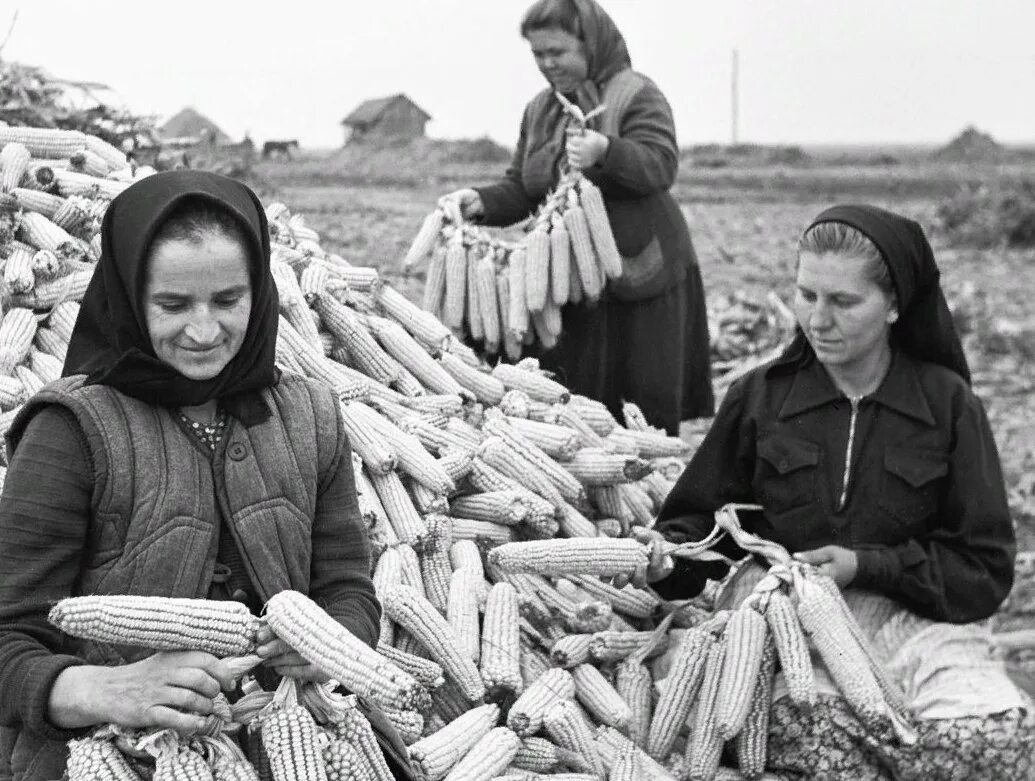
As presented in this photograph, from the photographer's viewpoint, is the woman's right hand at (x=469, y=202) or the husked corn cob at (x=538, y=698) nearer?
the husked corn cob at (x=538, y=698)

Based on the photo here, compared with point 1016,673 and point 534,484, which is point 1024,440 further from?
point 534,484

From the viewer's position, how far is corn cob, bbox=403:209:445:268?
6.56 meters

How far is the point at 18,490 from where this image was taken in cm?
266

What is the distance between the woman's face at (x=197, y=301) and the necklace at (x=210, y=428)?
155 mm

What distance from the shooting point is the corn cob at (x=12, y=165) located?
5.49 meters

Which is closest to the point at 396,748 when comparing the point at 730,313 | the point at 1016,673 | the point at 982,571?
the point at 982,571

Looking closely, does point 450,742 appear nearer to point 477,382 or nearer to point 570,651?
point 570,651

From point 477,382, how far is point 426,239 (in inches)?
56.5

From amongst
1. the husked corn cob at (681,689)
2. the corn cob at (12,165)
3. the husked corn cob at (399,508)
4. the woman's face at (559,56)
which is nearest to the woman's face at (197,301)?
the husked corn cob at (399,508)

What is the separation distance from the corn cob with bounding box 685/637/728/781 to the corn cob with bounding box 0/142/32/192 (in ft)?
11.6

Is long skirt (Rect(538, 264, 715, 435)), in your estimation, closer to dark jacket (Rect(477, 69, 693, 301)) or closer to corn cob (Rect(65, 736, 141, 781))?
dark jacket (Rect(477, 69, 693, 301))

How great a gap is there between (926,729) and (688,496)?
3.54 ft

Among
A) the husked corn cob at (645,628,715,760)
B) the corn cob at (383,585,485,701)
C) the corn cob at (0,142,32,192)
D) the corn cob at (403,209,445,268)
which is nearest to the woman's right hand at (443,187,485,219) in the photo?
the corn cob at (403,209,445,268)

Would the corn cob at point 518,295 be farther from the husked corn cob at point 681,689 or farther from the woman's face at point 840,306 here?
the husked corn cob at point 681,689
